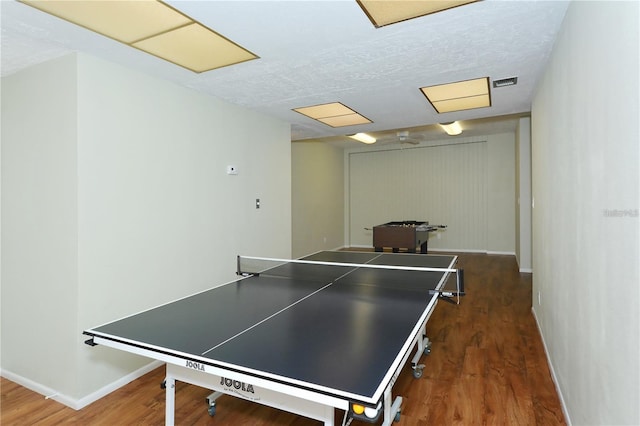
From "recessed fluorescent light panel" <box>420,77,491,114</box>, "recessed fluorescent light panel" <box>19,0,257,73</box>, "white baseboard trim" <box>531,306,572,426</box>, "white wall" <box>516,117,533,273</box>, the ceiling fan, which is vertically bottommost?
"white baseboard trim" <box>531,306,572,426</box>

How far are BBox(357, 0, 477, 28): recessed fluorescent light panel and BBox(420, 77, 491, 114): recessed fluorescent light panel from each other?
1.40m

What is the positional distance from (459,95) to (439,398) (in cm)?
283

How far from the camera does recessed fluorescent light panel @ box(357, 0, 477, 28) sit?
1.90m

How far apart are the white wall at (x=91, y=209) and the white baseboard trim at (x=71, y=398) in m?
0.03

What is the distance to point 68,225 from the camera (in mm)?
2480

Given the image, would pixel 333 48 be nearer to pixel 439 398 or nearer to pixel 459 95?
pixel 459 95

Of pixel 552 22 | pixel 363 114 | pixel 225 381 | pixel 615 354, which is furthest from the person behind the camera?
pixel 363 114

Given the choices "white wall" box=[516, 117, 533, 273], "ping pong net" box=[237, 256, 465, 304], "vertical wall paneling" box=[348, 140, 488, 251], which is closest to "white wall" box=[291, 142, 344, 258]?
"vertical wall paneling" box=[348, 140, 488, 251]

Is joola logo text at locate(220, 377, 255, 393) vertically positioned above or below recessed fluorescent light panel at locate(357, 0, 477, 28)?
below

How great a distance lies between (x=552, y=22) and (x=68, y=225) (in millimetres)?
3392

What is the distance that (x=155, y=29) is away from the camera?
217 centimetres

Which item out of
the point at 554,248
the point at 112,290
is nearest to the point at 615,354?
the point at 554,248

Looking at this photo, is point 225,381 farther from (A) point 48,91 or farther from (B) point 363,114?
(B) point 363,114

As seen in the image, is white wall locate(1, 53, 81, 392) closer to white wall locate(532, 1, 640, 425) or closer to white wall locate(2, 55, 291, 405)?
white wall locate(2, 55, 291, 405)
